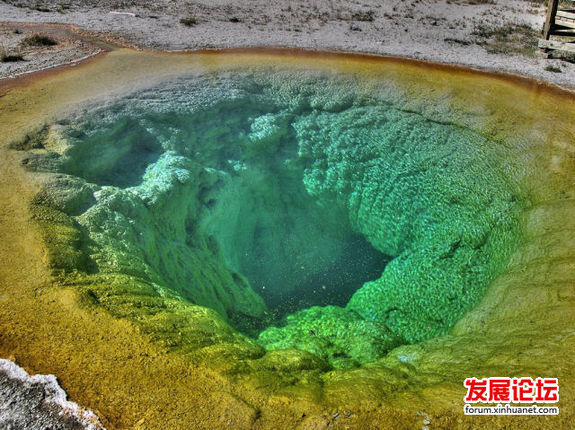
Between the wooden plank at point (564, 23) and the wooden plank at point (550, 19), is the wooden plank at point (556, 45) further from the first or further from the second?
the wooden plank at point (564, 23)

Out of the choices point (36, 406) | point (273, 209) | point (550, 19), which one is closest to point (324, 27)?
point (550, 19)

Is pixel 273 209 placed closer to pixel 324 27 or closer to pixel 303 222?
pixel 303 222

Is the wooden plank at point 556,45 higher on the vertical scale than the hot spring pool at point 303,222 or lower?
higher

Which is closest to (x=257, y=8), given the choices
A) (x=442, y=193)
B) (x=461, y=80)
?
(x=461, y=80)

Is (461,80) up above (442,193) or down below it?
above

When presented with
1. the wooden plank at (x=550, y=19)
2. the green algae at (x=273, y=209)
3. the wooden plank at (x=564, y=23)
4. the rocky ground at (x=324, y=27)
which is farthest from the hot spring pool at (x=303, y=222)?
the wooden plank at (x=564, y=23)

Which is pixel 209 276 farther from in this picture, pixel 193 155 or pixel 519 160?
pixel 519 160
